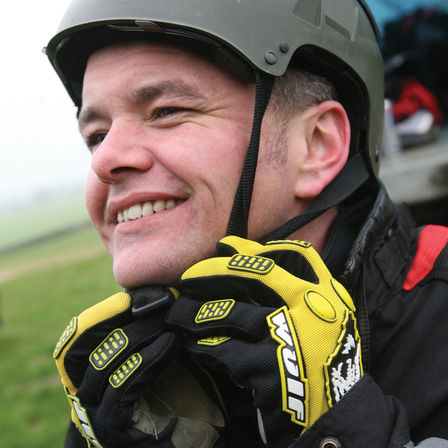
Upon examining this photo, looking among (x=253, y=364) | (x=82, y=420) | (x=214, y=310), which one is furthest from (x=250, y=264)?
(x=82, y=420)

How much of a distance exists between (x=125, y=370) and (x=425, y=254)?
3.41 feet

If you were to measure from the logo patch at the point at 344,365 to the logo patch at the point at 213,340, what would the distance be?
27 cm

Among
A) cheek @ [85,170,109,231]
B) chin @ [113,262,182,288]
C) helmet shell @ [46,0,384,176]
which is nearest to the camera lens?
chin @ [113,262,182,288]

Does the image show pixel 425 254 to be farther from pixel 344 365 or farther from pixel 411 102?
pixel 411 102

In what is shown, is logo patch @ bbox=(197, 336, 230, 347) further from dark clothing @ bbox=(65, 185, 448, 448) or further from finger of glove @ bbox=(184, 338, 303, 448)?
dark clothing @ bbox=(65, 185, 448, 448)

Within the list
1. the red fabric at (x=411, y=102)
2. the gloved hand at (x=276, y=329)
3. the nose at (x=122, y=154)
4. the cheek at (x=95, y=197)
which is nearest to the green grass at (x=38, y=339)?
the cheek at (x=95, y=197)

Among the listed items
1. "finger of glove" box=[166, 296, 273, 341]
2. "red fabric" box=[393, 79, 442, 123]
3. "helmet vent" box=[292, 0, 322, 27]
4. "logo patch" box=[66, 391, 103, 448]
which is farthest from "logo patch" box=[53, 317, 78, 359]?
"red fabric" box=[393, 79, 442, 123]

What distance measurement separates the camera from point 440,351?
1.34m

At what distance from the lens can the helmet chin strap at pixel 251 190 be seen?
154 cm

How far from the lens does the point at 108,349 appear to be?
1335mm

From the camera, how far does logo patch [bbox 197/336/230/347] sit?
1216 mm

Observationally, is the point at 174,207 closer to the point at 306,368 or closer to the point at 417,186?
the point at 306,368

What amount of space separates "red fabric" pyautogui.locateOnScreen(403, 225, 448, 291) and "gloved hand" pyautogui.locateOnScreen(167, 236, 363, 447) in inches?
16.1

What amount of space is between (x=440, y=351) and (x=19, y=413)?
424 cm
